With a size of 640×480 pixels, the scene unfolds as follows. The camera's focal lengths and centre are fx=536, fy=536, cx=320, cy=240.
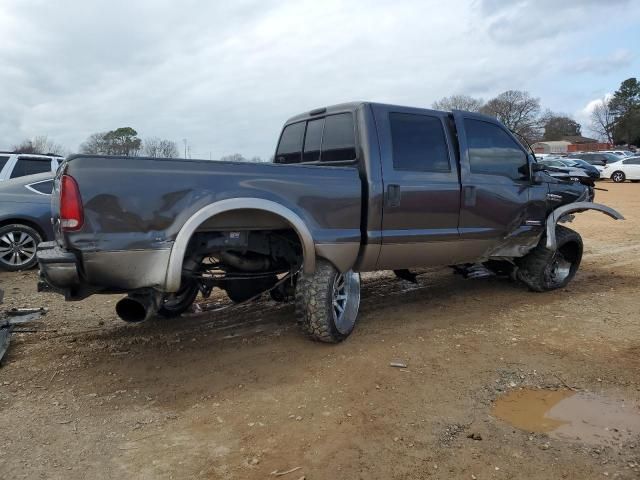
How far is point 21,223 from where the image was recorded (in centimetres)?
773

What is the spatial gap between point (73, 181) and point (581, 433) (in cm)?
355

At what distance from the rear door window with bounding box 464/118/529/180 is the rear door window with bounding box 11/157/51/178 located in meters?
7.18

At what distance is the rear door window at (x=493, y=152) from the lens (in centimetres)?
548

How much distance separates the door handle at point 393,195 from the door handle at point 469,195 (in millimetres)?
887

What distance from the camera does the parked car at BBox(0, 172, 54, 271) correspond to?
301 inches

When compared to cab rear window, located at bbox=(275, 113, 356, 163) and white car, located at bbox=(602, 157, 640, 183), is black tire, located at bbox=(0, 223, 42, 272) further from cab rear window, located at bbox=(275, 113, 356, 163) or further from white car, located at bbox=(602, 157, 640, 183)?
white car, located at bbox=(602, 157, 640, 183)

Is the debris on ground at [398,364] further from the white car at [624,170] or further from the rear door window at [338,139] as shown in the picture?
the white car at [624,170]

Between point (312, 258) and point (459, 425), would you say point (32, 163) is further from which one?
point (459, 425)

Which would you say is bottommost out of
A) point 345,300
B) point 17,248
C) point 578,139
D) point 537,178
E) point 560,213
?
point 345,300

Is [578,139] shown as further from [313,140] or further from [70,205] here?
[70,205]

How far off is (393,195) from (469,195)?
102 centimetres

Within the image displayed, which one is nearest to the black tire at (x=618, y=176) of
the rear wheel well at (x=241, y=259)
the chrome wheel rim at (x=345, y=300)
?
the chrome wheel rim at (x=345, y=300)

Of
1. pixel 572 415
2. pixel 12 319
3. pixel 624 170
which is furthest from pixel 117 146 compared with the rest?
pixel 624 170

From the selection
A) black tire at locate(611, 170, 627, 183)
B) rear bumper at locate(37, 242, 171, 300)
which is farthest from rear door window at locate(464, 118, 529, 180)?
black tire at locate(611, 170, 627, 183)
